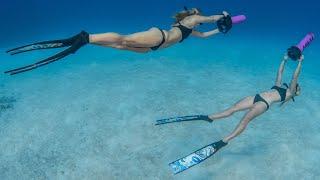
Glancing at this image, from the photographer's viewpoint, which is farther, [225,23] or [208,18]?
[225,23]

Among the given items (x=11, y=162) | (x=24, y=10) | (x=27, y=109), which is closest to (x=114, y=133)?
(x=11, y=162)

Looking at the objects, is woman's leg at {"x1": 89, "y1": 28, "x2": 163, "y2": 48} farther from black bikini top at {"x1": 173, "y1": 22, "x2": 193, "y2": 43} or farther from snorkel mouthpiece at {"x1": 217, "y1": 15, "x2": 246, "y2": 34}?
snorkel mouthpiece at {"x1": 217, "y1": 15, "x2": 246, "y2": 34}

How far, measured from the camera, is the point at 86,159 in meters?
12.1

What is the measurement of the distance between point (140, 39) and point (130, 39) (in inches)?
10.1

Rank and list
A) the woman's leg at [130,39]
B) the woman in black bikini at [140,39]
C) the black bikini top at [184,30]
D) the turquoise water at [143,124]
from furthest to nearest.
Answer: the turquoise water at [143,124], the black bikini top at [184,30], the woman's leg at [130,39], the woman in black bikini at [140,39]

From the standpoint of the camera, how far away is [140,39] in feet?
27.7

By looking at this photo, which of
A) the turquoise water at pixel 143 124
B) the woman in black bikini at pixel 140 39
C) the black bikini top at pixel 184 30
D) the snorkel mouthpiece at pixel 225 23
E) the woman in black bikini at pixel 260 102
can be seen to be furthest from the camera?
the turquoise water at pixel 143 124

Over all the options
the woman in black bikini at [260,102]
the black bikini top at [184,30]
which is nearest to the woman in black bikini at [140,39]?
the black bikini top at [184,30]

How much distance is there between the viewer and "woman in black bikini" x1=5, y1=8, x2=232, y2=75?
299 inches

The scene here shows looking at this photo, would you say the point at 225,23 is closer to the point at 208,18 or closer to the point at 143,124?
the point at 208,18

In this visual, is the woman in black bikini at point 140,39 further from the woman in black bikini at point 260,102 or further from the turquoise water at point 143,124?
the turquoise water at point 143,124

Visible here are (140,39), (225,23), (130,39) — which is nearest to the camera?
(130,39)

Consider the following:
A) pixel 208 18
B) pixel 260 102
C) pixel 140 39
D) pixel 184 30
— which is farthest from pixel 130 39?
pixel 260 102

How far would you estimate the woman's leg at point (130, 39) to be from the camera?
25.8 ft
